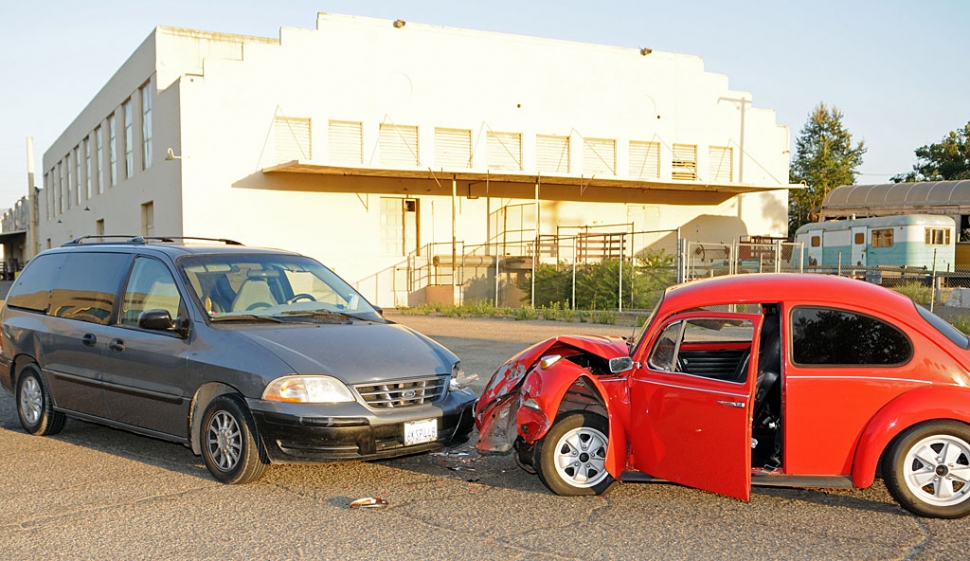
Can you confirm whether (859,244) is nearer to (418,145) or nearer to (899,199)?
A: (899,199)

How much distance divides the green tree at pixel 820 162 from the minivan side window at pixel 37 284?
55369mm

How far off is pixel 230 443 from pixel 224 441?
0.21ft

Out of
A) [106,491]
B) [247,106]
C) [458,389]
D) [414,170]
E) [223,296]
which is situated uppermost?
[247,106]

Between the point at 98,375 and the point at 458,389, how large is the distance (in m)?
3.07

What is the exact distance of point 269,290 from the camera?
739cm

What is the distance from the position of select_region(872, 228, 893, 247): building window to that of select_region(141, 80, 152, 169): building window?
89.3 feet

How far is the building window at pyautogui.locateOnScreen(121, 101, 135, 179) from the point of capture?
115 ft

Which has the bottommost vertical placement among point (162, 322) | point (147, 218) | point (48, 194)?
point (162, 322)

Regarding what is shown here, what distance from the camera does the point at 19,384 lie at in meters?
8.45

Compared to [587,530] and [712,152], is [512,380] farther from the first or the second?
[712,152]

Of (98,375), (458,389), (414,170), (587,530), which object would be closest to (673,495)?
(587,530)

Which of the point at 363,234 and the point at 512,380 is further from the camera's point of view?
the point at 363,234

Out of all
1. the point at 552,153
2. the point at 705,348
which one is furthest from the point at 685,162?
the point at 705,348

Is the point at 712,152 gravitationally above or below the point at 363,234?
above
